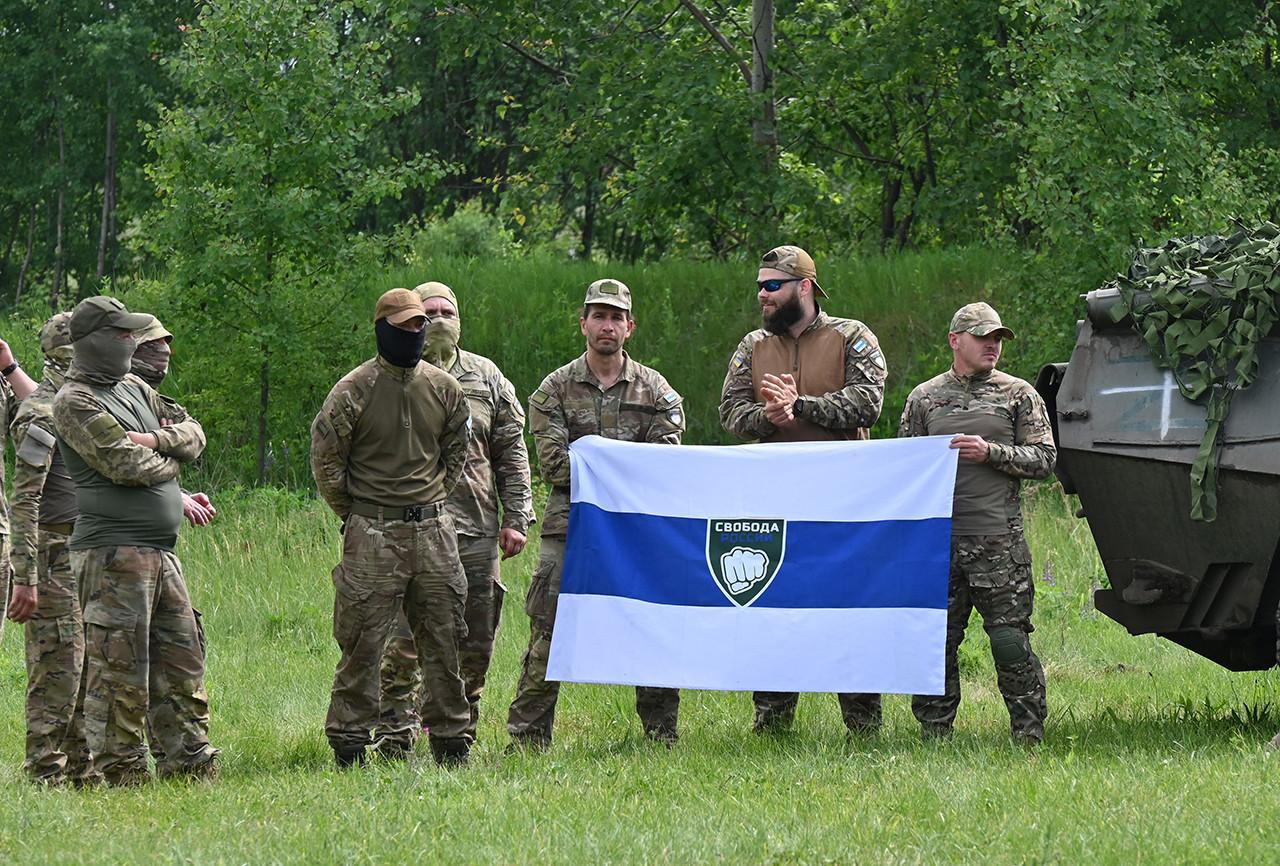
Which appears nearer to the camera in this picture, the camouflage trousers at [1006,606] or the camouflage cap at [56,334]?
the camouflage trousers at [1006,606]

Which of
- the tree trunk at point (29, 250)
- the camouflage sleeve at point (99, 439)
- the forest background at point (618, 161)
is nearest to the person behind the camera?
→ the camouflage sleeve at point (99, 439)

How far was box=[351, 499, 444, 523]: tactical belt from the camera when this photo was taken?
778 centimetres

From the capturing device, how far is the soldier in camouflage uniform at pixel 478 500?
27.9ft

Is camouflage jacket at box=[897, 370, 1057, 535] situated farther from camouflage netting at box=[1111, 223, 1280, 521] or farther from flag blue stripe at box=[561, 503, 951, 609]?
camouflage netting at box=[1111, 223, 1280, 521]

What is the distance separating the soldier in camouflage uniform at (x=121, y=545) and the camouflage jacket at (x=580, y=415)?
1.74 m

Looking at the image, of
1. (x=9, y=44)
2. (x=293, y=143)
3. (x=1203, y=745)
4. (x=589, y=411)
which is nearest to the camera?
(x=1203, y=745)

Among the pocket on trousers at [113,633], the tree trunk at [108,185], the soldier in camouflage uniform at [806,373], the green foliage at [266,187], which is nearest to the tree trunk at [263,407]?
the green foliage at [266,187]

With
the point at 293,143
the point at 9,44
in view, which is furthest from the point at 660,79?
the point at 9,44

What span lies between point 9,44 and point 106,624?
89.7 feet

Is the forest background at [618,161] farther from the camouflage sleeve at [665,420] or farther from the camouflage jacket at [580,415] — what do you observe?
the camouflage jacket at [580,415]

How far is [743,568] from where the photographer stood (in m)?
8.30

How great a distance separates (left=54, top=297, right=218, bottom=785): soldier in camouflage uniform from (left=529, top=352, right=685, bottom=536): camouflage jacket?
5.72 feet

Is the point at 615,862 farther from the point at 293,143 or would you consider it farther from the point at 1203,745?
the point at 293,143

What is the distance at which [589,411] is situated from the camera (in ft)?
28.2
